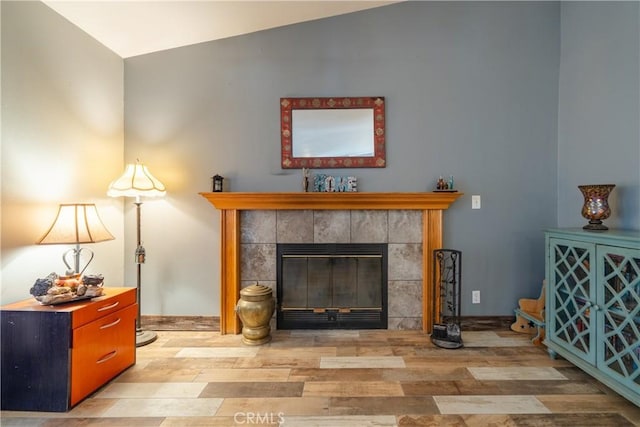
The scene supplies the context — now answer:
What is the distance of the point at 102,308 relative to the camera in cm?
186

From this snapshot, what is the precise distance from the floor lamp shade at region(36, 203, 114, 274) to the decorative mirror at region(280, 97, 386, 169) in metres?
1.48

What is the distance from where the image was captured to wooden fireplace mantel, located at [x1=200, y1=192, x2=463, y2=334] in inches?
101

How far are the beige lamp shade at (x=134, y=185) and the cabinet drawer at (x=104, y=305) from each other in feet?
2.52

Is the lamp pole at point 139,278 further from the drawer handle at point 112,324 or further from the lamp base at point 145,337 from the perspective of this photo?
the drawer handle at point 112,324

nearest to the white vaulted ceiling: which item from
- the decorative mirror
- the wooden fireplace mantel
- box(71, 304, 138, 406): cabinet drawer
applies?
the decorative mirror

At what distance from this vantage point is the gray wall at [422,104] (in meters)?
2.71

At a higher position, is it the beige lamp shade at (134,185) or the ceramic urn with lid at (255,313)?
the beige lamp shade at (134,185)

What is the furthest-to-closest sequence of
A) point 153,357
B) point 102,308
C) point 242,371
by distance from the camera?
point 153,357 → point 242,371 → point 102,308

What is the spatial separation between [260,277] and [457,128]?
2.24m

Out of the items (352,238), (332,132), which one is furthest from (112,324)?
(332,132)

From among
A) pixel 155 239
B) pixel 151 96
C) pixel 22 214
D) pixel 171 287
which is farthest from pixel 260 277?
pixel 151 96

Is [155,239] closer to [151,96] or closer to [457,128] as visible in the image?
[151,96]

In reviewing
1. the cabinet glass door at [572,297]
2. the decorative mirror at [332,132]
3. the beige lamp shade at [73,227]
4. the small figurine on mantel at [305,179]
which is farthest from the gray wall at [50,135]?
the cabinet glass door at [572,297]

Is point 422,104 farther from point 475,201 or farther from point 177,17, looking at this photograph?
point 177,17
